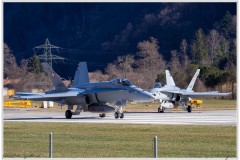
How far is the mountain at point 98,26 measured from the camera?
245ft

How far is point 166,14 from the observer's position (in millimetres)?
93500

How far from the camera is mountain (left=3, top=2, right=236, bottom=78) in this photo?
7469 centimetres

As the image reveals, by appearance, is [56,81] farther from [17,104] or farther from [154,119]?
[17,104]

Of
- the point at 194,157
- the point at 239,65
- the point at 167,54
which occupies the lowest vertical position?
the point at 194,157

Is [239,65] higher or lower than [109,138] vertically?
higher

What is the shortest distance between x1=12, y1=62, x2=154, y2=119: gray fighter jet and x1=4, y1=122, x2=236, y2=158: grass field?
7191 millimetres

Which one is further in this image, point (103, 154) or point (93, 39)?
point (93, 39)

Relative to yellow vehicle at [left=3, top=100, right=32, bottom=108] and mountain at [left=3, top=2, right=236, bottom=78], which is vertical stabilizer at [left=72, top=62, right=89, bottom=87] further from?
mountain at [left=3, top=2, right=236, bottom=78]

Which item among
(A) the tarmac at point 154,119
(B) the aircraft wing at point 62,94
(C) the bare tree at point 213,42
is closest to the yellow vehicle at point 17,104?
(A) the tarmac at point 154,119

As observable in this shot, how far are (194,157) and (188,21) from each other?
81.7 metres

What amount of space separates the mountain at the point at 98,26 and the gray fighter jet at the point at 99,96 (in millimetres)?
32256

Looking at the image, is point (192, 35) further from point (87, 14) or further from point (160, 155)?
point (160, 155)

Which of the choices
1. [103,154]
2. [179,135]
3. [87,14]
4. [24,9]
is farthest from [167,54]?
[103,154]

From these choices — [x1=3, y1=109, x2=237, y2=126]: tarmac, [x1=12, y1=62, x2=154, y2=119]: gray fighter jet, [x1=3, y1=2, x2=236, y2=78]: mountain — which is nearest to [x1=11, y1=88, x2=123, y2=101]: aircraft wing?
[x1=12, y1=62, x2=154, y2=119]: gray fighter jet
